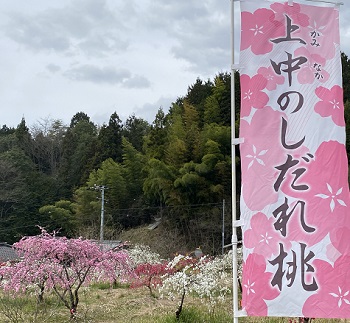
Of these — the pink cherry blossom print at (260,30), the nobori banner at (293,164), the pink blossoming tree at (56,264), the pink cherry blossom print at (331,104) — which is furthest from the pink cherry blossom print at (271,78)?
the pink blossoming tree at (56,264)

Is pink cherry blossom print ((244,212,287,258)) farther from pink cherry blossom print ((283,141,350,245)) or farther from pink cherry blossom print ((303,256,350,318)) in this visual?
pink cherry blossom print ((303,256,350,318))

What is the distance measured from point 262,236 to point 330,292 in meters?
0.58

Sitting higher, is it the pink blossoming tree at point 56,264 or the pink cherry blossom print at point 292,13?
the pink cherry blossom print at point 292,13

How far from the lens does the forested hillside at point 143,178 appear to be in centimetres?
1989

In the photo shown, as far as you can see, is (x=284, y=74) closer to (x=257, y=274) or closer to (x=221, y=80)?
(x=257, y=274)

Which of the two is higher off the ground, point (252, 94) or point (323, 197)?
point (252, 94)

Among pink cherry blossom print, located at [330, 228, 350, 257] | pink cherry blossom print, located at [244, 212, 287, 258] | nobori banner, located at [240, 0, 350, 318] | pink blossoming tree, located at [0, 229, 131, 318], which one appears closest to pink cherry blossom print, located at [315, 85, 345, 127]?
nobori banner, located at [240, 0, 350, 318]

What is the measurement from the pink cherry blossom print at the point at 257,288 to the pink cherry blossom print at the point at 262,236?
0.06m

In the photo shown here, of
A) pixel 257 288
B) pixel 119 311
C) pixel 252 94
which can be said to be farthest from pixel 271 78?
pixel 119 311

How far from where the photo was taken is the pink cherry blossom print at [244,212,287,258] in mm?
3297

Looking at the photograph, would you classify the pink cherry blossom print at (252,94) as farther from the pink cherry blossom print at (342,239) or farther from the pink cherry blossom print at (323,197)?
the pink cherry blossom print at (342,239)

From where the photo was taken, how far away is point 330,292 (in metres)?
3.18

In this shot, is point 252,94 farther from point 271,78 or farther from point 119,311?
point 119,311

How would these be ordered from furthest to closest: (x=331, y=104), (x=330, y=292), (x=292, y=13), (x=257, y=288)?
(x=292, y=13) < (x=331, y=104) < (x=257, y=288) < (x=330, y=292)
